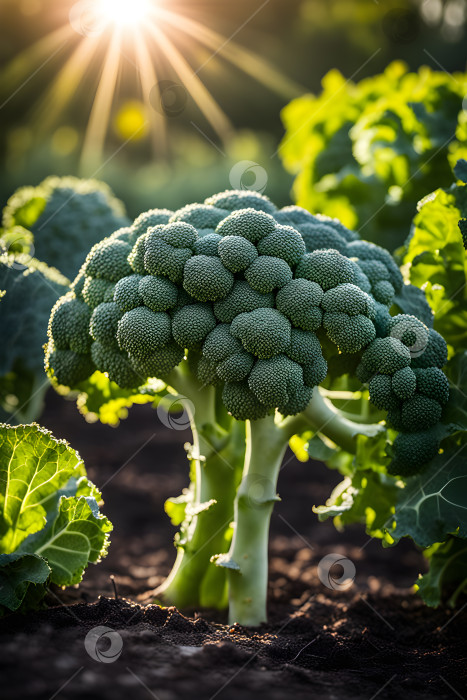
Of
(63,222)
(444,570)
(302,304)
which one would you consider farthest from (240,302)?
(63,222)

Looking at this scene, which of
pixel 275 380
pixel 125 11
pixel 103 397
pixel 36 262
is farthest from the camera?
pixel 125 11

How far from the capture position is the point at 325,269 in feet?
6.52

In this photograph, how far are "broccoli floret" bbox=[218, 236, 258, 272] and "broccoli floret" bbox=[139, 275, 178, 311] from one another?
0.63ft

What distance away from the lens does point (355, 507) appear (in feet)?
7.58

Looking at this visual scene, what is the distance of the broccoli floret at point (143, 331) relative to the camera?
191 cm

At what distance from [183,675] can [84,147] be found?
38.1 ft

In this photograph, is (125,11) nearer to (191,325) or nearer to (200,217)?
(200,217)

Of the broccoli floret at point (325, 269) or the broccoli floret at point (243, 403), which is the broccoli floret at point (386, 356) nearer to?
the broccoli floret at point (325, 269)

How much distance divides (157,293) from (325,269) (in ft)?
1.74

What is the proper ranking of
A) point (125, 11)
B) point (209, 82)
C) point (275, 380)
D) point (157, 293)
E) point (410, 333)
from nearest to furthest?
point (275, 380) → point (157, 293) → point (410, 333) → point (125, 11) → point (209, 82)

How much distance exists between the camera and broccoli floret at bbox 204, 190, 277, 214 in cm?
222

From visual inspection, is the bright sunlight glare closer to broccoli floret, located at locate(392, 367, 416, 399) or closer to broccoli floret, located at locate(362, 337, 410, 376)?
broccoli floret, located at locate(362, 337, 410, 376)

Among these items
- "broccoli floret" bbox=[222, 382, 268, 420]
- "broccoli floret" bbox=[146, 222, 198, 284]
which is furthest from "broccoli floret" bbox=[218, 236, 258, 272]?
"broccoli floret" bbox=[222, 382, 268, 420]

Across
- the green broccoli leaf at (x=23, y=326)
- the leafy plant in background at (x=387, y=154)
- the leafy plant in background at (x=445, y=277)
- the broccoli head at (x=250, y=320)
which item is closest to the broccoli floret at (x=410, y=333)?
the broccoli head at (x=250, y=320)
